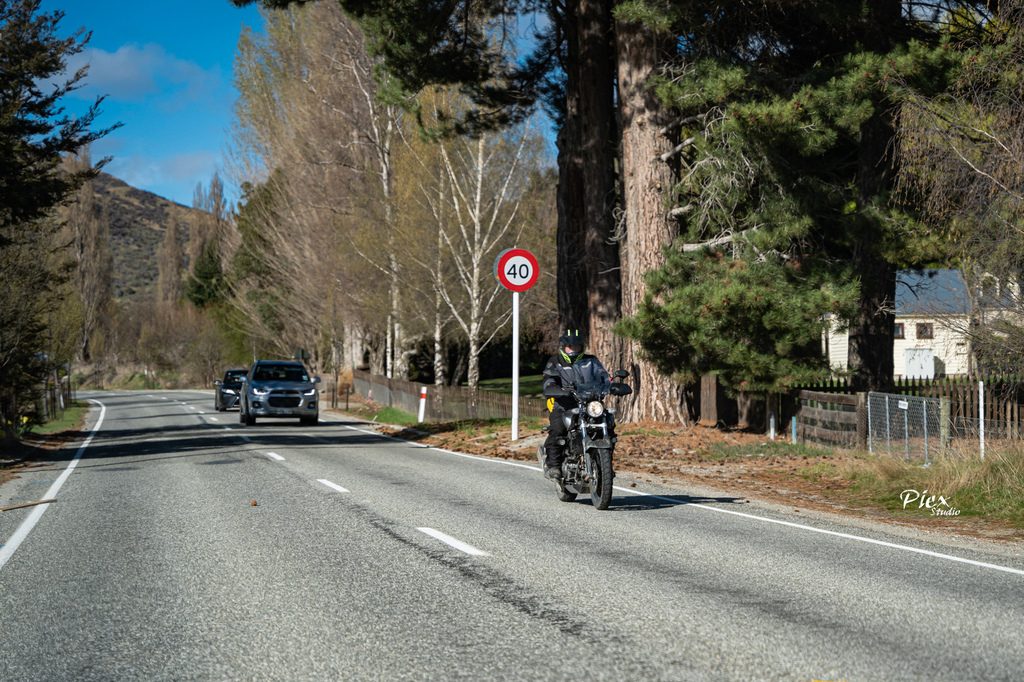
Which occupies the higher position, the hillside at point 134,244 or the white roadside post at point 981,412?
the hillside at point 134,244

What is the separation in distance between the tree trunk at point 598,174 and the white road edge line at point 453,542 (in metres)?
12.3

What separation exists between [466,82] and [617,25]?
443cm

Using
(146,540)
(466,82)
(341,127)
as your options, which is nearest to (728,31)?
(466,82)

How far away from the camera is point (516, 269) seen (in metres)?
19.4

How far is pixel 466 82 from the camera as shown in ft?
74.4

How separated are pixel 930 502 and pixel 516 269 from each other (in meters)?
9.97

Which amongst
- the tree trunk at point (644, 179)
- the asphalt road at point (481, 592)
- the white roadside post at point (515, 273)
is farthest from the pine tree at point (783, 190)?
the asphalt road at point (481, 592)

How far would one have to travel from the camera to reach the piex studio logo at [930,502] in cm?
1080

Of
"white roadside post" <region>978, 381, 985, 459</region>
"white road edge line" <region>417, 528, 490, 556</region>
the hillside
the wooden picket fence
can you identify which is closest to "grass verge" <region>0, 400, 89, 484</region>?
"white road edge line" <region>417, 528, 490, 556</region>

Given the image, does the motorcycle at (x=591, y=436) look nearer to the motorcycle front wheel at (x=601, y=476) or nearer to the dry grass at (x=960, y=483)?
the motorcycle front wheel at (x=601, y=476)

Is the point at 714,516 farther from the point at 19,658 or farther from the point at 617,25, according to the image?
the point at 617,25

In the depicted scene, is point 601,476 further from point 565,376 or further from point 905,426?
point 905,426

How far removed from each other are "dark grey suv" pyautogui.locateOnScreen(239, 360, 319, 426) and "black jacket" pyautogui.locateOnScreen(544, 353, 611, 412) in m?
18.2

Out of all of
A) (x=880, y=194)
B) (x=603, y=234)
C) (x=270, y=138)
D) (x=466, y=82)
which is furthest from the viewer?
(x=270, y=138)
